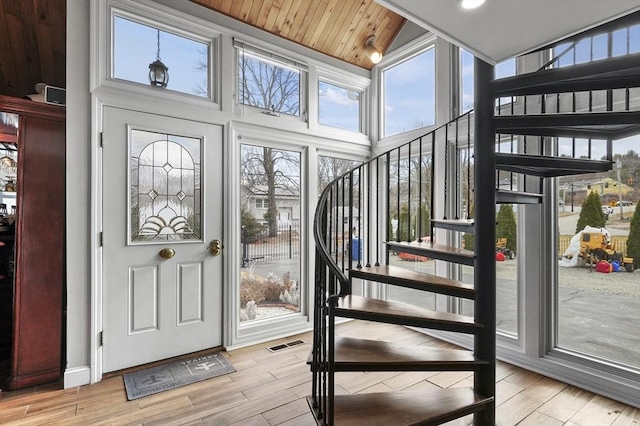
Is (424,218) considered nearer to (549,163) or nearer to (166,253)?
(549,163)

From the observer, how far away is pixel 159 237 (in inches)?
111

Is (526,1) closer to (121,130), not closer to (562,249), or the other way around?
(562,249)

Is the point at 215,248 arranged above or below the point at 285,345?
above

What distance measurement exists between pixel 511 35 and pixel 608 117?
2.06 ft

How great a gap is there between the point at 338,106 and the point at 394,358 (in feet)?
10.2

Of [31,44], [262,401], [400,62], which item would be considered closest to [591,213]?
[400,62]

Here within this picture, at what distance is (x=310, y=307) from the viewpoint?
364 cm

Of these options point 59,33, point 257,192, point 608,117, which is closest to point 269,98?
point 257,192

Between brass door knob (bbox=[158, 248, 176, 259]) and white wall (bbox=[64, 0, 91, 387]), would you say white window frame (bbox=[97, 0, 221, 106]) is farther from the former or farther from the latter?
brass door knob (bbox=[158, 248, 176, 259])

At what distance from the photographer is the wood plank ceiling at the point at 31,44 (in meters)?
2.58

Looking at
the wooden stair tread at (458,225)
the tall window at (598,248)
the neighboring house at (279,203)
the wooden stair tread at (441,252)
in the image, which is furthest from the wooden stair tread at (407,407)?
the neighboring house at (279,203)

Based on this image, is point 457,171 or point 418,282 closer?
point 418,282

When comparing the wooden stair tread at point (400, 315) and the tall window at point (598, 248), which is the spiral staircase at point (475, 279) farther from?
the tall window at point (598, 248)

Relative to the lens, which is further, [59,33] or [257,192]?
[257,192]
